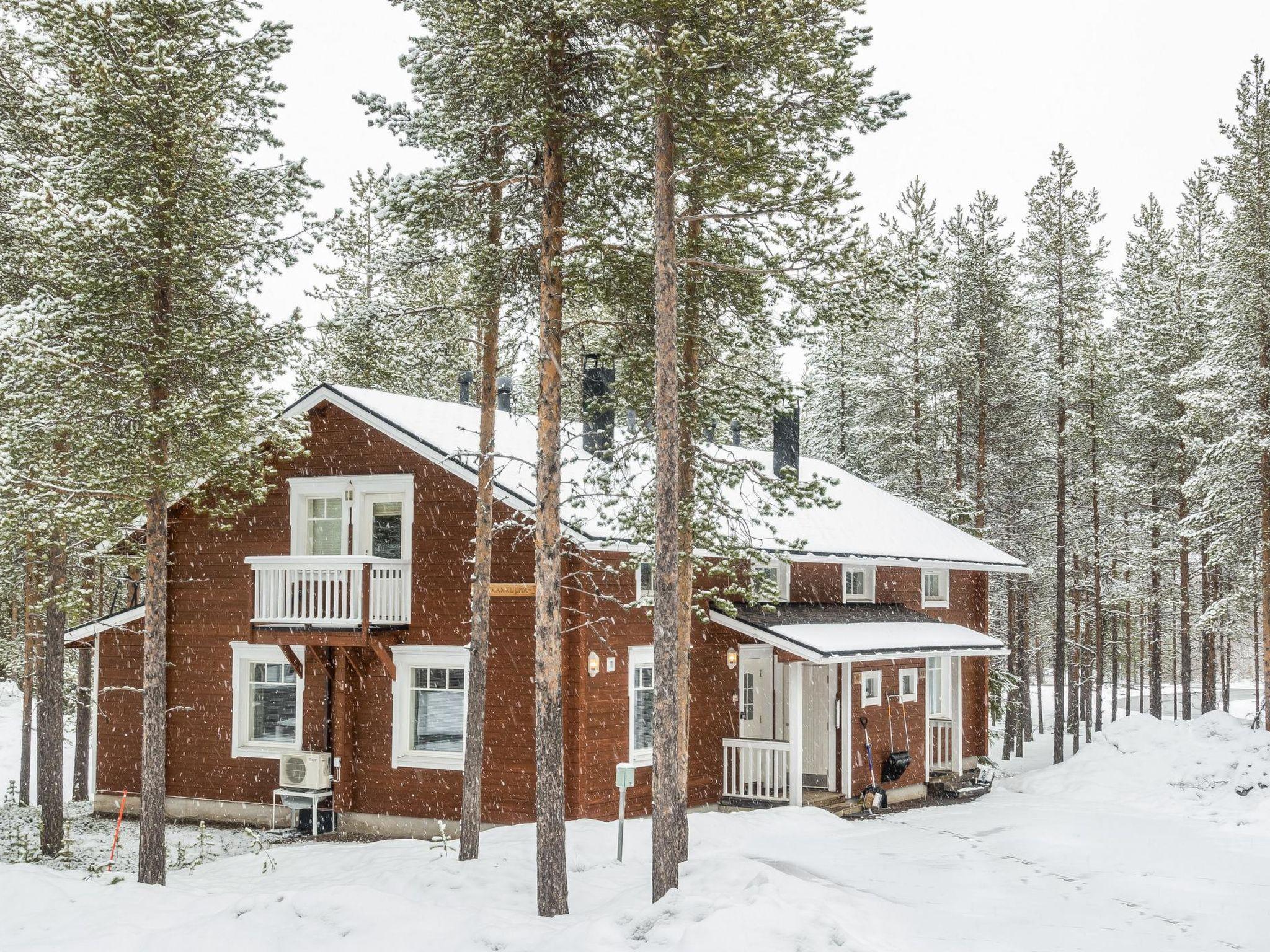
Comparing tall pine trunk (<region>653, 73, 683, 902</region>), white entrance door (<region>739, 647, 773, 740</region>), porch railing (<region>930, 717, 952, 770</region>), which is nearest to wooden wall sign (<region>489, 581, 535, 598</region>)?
tall pine trunk (<region>653, 73, 683, 902</region>)

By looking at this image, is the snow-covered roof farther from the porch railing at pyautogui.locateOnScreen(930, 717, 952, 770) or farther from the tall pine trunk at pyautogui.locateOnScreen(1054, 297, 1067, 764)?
the porch railing at pyautogui.locateOnScreen(930, 717, 952, 770)

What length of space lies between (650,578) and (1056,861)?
6964 mm

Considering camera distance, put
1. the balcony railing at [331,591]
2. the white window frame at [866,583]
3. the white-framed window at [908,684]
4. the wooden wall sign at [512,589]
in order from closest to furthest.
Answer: the wooden wall sign at [512,589], the balcony railing at [331,591], the white-framed window at [908,684], the white window frame at [866,583]

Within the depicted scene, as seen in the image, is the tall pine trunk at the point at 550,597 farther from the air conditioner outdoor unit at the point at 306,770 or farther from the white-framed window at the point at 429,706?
the air conditioner outdoor unit at the point at 306,770

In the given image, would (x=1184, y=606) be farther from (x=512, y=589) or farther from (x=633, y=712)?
(x=512, y=589)

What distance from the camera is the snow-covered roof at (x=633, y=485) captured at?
51.1 feet

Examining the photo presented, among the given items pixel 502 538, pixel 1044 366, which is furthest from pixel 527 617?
pixel 1044 366

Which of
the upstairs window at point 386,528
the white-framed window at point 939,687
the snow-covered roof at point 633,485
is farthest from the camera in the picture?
the white-framed window at point 939,687

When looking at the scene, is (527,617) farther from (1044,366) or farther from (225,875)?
(1044,366)

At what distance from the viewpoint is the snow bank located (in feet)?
63.5

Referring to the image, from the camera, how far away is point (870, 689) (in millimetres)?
21453

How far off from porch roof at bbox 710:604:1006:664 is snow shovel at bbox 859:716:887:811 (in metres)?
1.57

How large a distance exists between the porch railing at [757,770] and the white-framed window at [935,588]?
8.19 m

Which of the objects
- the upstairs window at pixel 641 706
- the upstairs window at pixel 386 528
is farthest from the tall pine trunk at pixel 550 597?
the upstairs window at pixel 386 528
